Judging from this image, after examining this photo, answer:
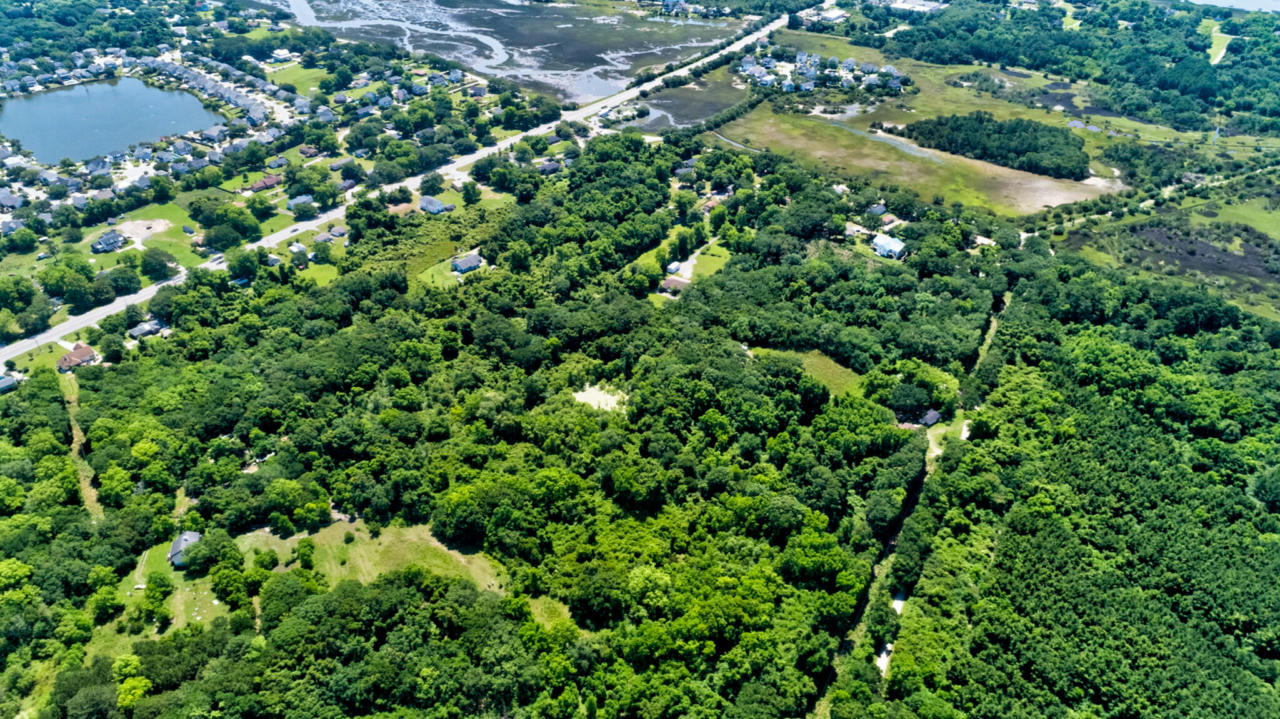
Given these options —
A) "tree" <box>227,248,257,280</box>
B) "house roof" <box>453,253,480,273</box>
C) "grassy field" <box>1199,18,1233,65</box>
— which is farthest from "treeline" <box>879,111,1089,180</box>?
"tree" <box>227,248,257,280</box>

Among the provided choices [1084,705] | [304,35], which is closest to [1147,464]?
[1084,705]

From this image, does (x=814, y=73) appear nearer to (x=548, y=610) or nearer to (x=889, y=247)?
(x=889, y=247)

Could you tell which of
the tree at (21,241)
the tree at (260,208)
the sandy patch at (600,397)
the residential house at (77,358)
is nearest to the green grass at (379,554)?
the sandy patch at (600,397)

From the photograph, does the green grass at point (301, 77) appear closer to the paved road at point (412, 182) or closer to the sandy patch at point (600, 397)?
the paved road at point (412, 182)

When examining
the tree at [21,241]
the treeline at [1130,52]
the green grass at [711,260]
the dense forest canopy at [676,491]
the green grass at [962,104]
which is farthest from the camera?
the treeline at [1130,52]

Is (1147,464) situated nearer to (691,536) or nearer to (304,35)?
(691,536)

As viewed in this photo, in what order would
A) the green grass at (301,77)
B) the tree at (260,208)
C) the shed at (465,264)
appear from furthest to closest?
the green grass at (301,77) < the tree at (260,208) < the shed at (465,264)
